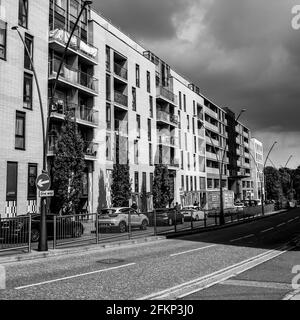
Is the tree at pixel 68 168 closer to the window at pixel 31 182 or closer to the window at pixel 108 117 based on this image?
the window at pixel 31 182

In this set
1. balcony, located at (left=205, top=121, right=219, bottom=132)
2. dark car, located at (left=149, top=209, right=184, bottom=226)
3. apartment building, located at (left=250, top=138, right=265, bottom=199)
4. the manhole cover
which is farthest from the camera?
apartment building, located at (left=250, top=138, right=265, bottom=199)

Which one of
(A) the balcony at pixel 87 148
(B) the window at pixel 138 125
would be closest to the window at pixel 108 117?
(A) the balcony at pixel 87 148

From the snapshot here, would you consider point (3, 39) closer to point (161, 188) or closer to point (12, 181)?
point (12, 181)

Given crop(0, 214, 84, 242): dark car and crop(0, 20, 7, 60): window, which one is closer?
crop(0, 214, 84, 242): dark car

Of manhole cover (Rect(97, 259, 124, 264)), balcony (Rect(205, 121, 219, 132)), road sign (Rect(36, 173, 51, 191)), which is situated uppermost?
balcony (Rect(205, 121, 219, 132))

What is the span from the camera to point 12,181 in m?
25.2

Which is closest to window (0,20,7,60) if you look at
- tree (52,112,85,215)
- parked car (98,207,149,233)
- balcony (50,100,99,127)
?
balcony (50,100,99,127)

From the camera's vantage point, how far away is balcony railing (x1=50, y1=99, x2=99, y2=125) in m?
29.5

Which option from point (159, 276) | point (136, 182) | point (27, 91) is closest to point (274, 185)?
point (136, 182)

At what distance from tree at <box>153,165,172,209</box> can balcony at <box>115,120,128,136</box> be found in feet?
19.6

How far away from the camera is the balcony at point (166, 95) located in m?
47.5

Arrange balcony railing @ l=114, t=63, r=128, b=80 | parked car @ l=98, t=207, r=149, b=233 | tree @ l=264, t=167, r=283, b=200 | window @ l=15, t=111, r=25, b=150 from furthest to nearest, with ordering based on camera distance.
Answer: tree @ l=264, t=167, r=283, b=200 < balcony railing @ l=114, t=63, r=128, b=80 < window @ l=15, t=111, r=25, b=150 < parked car @ l=98, t=207, r=149, b=233

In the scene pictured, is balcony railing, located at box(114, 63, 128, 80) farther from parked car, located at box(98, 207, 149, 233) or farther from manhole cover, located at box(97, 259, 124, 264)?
manhole cover, located at box(97, 259, 124, 264)
